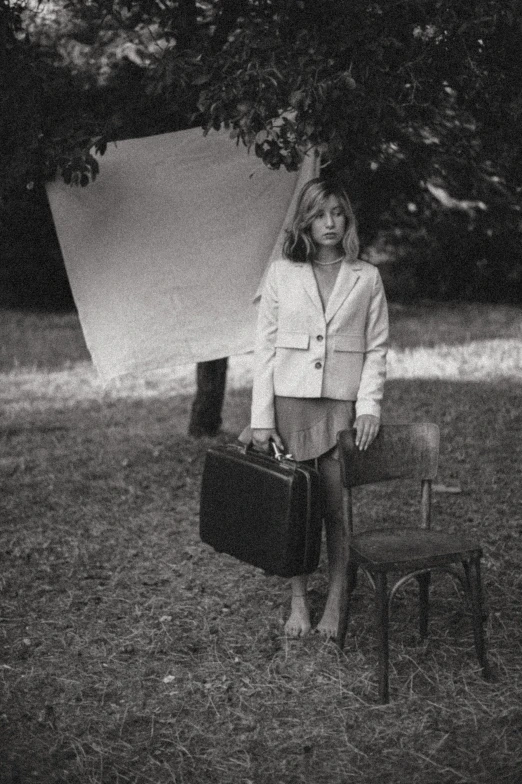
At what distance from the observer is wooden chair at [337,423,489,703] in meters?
3.62

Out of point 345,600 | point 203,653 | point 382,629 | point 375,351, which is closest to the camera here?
point 382,629

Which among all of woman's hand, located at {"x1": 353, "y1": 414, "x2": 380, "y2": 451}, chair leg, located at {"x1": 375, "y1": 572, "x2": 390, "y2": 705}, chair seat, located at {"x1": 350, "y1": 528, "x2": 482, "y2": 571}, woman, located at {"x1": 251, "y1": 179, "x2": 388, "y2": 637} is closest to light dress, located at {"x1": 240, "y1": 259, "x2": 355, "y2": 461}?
woman, located at {"x1": 251, "y1": 179, "x2": 388, "y2": 637}

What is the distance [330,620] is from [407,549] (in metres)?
0.76

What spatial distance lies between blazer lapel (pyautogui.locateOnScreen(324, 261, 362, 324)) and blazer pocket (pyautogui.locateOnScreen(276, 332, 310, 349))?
0.11m

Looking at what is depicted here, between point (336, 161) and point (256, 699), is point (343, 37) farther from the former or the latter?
point (256, 699)

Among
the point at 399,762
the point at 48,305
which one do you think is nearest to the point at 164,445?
the point at 399,762

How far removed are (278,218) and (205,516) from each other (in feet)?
7.16

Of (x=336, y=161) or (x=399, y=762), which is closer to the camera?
(x=399, y=762)

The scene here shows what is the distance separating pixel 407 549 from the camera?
3.69 metres

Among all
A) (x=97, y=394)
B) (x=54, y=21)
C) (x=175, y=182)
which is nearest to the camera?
(x=175, y=182)

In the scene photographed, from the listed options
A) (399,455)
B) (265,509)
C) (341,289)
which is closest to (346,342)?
(341,289)

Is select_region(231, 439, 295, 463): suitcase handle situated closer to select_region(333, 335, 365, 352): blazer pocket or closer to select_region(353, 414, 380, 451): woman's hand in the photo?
select_region(353, 414, 380, 451): woman's hand

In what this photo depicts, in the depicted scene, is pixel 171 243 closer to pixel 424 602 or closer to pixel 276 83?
pixel 276 83

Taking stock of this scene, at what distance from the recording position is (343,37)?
4.91 metres
